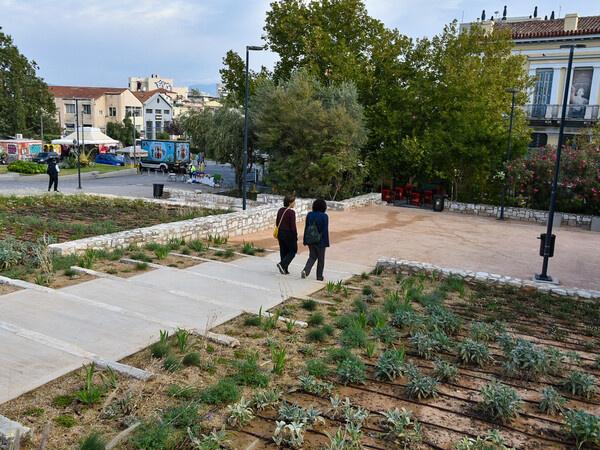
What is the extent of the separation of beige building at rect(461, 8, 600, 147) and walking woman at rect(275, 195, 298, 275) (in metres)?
25.1

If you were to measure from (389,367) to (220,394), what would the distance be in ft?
6.43

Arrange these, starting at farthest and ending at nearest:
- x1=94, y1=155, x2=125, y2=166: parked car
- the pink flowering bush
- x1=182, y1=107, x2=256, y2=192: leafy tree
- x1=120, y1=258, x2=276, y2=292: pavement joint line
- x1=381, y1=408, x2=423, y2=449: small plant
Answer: x1=94, y1=155, x2=125, y2=166: parked car, x1=182, y1=107, x2=256, y2=192: leafy tree, the pink flowering bush, x1=120, y1=258, x2=276, y2=292: pavement joint line, x1=381, y1=408, x2=423, y2=449: small plant

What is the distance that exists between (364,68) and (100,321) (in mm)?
22177

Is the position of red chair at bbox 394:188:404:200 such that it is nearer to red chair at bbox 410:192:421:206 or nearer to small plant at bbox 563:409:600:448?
red chair at bbox 410:192:421:206

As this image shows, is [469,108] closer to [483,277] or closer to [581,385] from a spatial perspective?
[483,277]

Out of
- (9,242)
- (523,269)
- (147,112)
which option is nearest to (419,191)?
(523,269)

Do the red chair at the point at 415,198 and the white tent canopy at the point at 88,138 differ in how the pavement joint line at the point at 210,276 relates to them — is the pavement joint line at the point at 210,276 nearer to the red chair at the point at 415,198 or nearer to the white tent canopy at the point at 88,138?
the red chair at the point at 415,198

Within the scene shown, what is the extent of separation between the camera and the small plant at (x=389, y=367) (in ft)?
19.2

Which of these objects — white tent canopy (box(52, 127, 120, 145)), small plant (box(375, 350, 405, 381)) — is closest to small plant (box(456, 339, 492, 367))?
small plant (box(375, 350, 405, 381))

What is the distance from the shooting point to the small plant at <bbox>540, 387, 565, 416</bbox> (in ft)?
17.3

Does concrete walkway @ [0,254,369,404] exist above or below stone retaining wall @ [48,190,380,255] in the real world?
below

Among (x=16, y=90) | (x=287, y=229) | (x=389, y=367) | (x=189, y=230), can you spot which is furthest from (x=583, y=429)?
(x=16, y=90)

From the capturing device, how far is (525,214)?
73.7 ft

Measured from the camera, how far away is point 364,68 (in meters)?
26.2
